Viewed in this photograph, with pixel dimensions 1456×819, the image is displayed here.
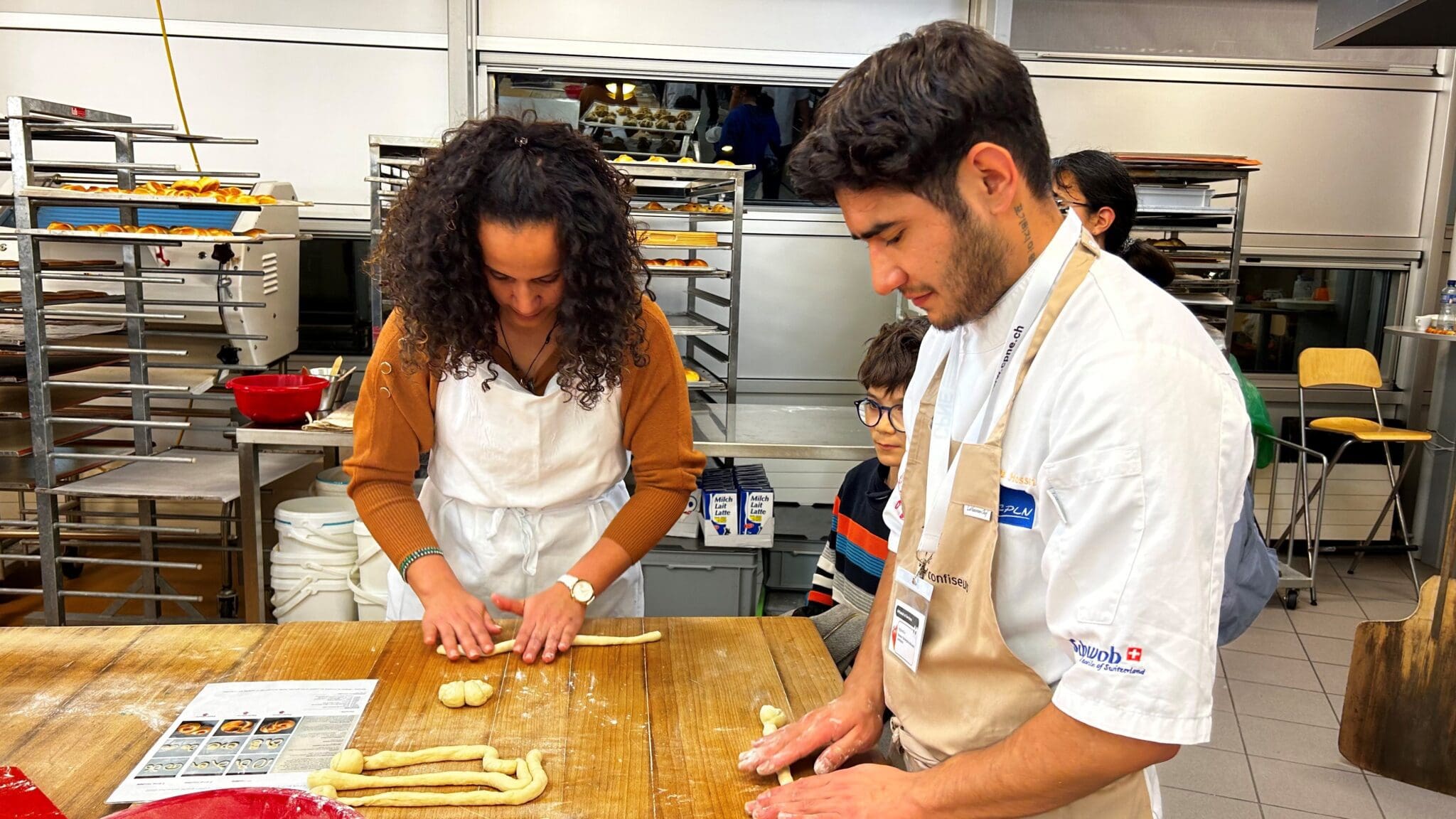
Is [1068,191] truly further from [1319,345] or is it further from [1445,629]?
[1319,345]

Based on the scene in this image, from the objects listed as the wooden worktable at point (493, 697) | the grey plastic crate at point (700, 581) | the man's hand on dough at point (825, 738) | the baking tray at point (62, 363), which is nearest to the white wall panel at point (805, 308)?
the grey plastic crate at point (700, 581)

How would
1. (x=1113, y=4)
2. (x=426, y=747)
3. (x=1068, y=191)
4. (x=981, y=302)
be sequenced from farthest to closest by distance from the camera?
(x=1113, y=4), (x=1068, y=191), (x=426, y=747), (x=981, y=302)

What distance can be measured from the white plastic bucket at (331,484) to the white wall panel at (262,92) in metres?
1.56

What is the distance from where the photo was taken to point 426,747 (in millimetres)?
1197

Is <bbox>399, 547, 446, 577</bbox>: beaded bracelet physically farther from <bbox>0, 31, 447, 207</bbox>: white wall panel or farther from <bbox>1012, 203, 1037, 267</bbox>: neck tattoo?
<bbox>0, 31, 447, 207</bbox>: white wall panel

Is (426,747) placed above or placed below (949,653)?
below

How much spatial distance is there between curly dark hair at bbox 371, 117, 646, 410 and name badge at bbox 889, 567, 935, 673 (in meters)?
0.71

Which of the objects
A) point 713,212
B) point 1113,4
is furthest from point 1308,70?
point 713,212

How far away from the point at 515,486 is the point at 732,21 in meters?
3.50

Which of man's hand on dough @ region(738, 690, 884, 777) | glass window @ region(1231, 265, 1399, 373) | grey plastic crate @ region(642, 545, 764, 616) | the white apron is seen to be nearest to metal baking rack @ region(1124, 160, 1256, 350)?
glass window @ region(1231, 265, 1399, 373)

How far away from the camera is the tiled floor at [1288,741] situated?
8.92 ft

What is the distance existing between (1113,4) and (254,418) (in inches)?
169

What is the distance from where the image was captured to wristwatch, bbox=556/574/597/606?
5.15 feet

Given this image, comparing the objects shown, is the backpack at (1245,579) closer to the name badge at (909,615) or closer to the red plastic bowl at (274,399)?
the name badge at (909,615)
